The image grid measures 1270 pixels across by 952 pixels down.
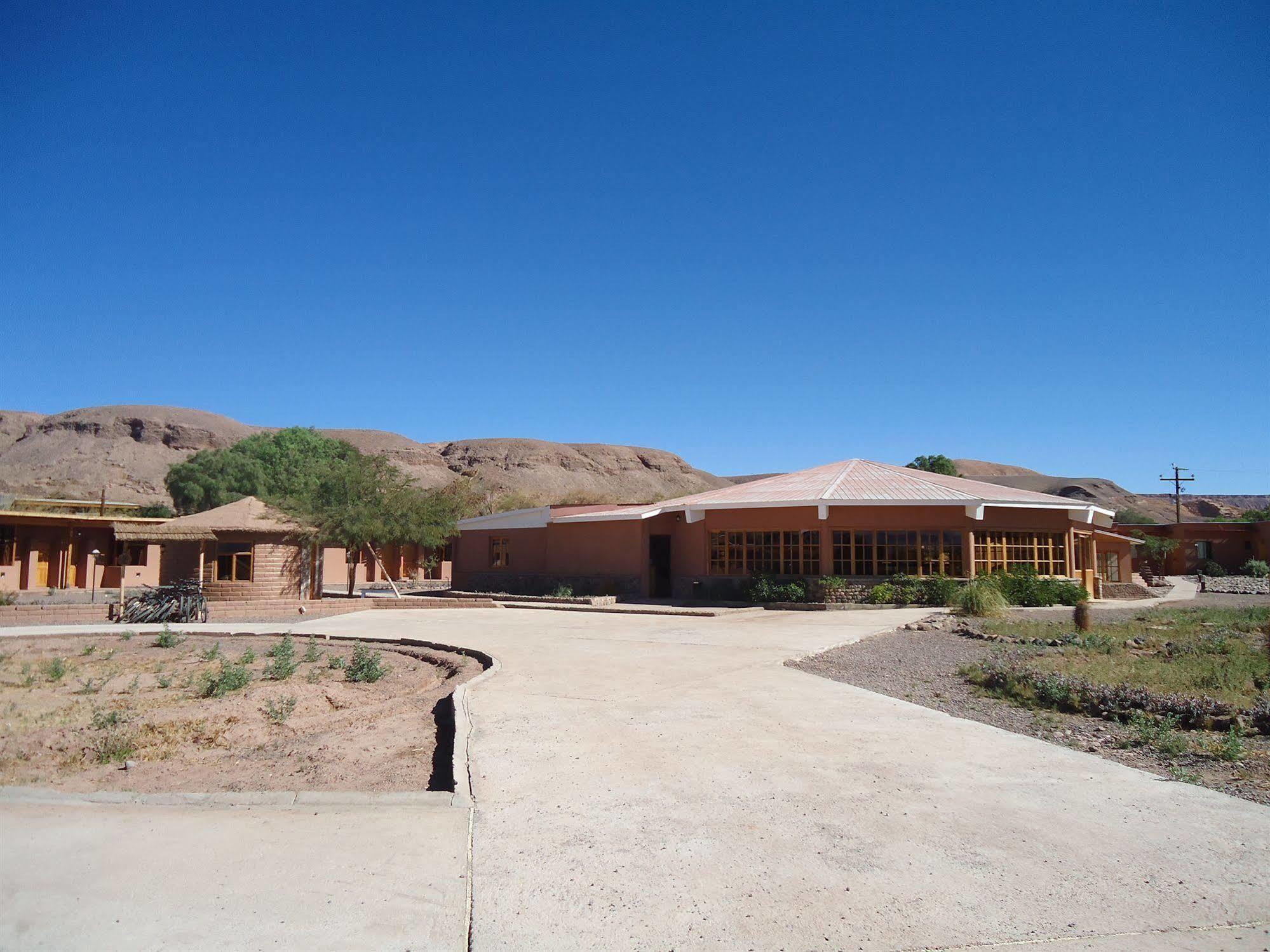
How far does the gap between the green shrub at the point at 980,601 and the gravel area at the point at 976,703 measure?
3403 mm

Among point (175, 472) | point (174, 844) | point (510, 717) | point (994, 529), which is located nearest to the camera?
point (174, 844)

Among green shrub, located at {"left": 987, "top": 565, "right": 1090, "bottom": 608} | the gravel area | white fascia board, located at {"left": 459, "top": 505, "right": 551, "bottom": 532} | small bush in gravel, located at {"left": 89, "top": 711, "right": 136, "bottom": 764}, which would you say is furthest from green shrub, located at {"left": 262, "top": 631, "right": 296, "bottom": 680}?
green shrub, located at {"left": 987, "top": 565, "right": 1090, "bottom": 608}

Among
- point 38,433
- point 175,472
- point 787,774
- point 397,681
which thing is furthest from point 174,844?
point 38,433

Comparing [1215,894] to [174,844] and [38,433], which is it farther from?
[38,433]

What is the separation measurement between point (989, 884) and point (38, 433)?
389 feet

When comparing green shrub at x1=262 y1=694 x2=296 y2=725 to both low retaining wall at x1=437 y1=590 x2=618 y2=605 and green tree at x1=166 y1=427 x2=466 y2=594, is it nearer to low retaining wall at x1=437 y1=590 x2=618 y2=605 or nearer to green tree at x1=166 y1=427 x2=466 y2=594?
low retaining wall at x1=437 y1=590 x2=618 y2=605

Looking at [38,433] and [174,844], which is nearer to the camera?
[174,844]

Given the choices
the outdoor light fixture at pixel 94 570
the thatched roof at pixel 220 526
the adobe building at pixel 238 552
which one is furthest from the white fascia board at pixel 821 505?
the outdoor light fixture at pixel 94 570

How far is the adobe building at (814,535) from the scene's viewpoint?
78.1 ft

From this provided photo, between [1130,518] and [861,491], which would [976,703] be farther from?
[1130,518]

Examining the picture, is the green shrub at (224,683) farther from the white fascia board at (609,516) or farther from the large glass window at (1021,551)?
the large glass window at (1021,551)

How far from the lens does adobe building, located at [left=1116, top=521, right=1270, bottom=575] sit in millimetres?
46812

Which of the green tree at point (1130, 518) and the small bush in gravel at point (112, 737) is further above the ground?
the green tree at point (1130, 518)

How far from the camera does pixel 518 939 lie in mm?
3475
